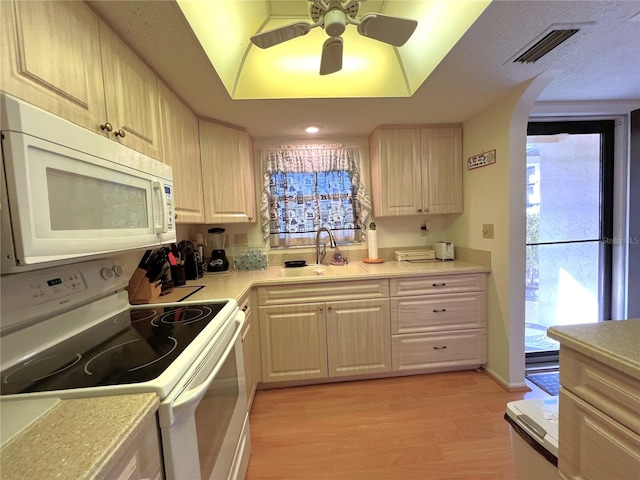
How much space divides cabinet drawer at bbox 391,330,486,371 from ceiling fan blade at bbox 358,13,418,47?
1.93m

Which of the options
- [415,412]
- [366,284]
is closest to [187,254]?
[366,284]

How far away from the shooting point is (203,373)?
2.68 feet

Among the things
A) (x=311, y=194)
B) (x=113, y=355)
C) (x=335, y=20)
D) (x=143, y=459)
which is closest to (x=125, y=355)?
(x=113, y=355)

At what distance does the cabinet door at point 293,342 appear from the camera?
199cm

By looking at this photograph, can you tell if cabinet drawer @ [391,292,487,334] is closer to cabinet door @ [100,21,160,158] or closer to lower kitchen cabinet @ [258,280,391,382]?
lower kitchen cabinet @ [258,280,391,382]

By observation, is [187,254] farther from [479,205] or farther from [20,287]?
[479,205]

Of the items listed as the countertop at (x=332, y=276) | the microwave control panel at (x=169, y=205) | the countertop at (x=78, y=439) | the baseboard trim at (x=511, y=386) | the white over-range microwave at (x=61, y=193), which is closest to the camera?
the countertop at (x=78, y=439)

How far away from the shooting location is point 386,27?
1.10m

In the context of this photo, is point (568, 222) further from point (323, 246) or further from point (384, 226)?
point (323, 246)

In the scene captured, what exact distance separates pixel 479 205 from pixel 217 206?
2.17m

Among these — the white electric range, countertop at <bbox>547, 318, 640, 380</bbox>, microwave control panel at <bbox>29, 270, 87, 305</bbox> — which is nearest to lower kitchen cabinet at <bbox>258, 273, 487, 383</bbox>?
the white electric range

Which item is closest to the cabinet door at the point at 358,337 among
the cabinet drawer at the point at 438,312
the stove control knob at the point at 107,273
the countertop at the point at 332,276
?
the cabinet drawer at the point at 438,312

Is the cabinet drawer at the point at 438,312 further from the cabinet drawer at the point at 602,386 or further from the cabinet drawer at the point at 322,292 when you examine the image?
the cabinet drawer at the point at 602,386

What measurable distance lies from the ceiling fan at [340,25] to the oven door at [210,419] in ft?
4.19
